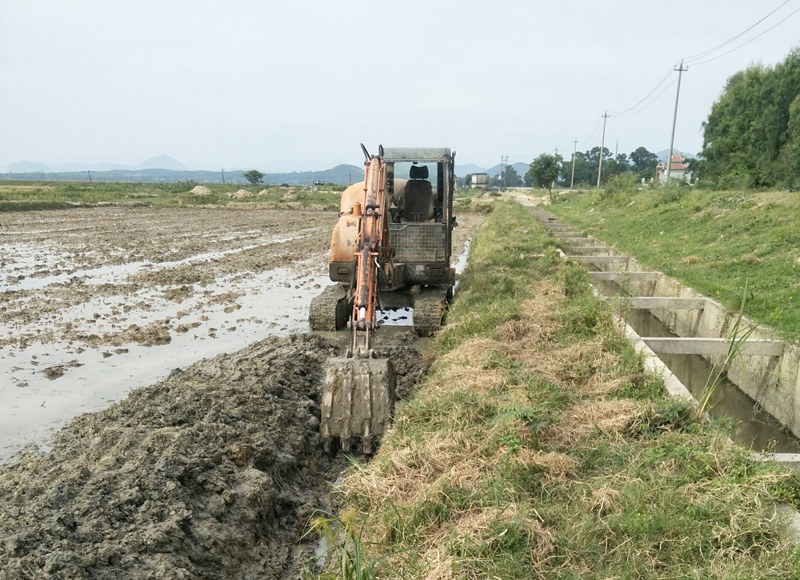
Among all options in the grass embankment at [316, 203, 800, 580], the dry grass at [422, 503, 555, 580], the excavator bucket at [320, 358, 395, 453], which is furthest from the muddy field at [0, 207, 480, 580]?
the dry grass at [422, 503, 555, 580]

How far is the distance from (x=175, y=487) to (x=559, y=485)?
2716 mm

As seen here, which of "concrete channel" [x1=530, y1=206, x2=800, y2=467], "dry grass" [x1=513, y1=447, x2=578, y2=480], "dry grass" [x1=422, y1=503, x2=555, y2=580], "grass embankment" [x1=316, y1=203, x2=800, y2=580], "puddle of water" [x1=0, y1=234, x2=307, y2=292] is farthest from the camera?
"puddle of water" [x1=0, y1=234, x2=307, y2=292]

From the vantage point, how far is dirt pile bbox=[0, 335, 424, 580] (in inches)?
140

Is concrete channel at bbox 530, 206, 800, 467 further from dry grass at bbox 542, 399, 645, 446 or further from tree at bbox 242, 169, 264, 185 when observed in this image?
tree at bbox 242, 169, 264, 185

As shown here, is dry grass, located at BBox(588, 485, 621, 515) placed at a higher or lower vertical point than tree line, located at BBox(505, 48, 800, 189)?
lower

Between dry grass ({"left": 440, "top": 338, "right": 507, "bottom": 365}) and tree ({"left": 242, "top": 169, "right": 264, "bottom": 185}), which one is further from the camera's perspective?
tree ({"left": 242, "top": 169, "right": 264, "bottom": 185})

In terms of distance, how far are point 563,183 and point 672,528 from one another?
102m

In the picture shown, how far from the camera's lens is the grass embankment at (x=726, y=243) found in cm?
907

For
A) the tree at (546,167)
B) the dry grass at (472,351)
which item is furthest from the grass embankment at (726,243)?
the tree at (546,167)

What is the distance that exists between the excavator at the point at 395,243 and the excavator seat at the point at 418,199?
0.7 inches

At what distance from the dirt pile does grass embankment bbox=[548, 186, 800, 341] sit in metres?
Result: 6.21

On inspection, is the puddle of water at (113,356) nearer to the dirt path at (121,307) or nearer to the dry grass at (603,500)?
the dirt path at (121,307)

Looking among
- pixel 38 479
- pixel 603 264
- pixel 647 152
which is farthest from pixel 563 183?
pixel 38 479

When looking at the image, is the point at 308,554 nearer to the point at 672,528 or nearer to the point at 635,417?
the point at 672,528
